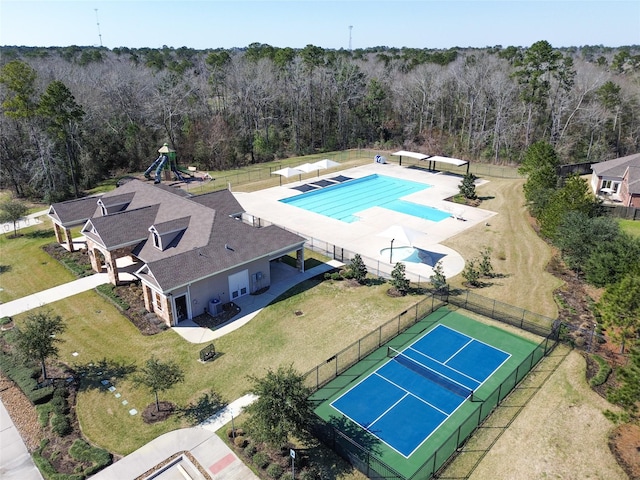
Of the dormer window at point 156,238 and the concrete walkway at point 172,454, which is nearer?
the concrete walkway at point 172,454


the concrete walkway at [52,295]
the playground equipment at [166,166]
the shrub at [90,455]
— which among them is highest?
the playground equipment at [166,166]

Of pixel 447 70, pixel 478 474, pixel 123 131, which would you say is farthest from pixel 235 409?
pixel 447 70

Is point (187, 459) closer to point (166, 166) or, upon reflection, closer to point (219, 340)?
point (219, 340)

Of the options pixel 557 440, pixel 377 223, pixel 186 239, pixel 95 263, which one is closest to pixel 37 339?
pixel 186 239

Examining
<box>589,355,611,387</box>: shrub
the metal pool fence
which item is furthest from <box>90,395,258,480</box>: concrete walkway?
<box>589,355,611,387</box>: shrub

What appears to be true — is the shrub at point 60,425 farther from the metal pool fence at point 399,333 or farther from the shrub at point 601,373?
the shrub at point 601,373

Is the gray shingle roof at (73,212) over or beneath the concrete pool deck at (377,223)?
over

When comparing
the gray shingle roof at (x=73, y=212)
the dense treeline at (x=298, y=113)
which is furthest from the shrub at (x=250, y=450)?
the dense treeline at (x=298, y=113)

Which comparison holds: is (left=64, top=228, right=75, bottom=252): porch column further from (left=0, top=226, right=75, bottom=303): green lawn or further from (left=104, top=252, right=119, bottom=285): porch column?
(left=104, top=252, right=119, bottom=285): porch column
